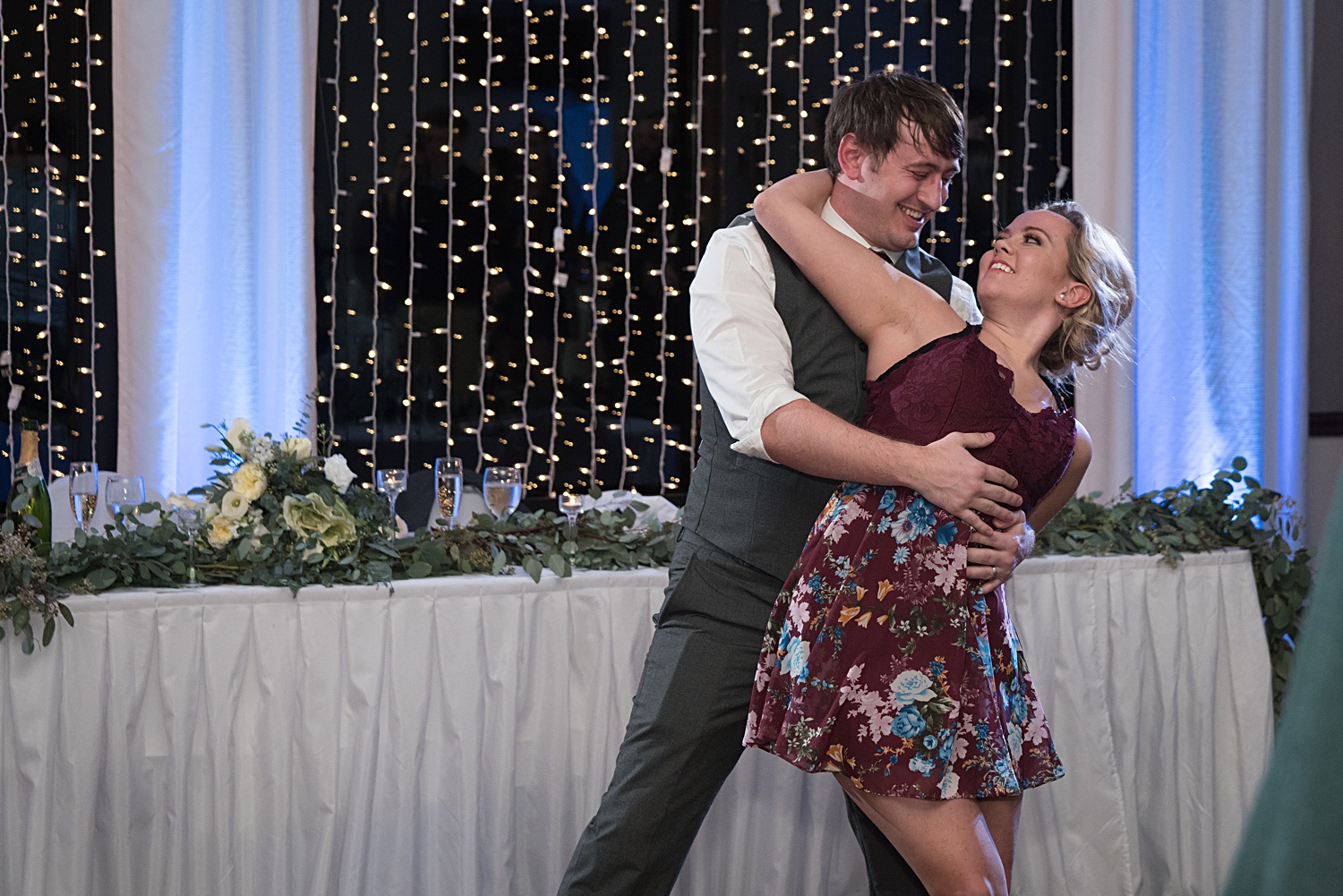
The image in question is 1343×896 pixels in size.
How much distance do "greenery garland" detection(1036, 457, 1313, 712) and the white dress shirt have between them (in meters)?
1.35

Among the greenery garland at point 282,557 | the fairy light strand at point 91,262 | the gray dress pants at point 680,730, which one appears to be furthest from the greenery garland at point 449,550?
the fairy light strand at point 91,262

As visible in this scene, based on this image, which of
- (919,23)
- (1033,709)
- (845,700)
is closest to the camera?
(845,700)

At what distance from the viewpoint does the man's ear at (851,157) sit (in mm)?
1908

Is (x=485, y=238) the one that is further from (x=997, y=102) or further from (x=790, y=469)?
(x=790, y=469)

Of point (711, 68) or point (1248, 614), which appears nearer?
point (1248, 614)

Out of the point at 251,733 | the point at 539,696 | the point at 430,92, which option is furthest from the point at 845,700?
the point at 430,92

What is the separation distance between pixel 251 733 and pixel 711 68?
306 centimetres

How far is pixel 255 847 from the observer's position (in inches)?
88.5

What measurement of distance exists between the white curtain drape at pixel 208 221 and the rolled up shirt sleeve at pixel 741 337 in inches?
92.1

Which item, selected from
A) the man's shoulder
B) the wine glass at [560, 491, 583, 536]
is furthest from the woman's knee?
the wine glass at [560, 491, 583, 536]

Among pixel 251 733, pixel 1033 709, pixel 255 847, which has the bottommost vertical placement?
pixel 255 847

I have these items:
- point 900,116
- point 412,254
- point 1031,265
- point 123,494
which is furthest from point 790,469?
point 412,254

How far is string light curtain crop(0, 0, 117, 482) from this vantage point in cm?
385

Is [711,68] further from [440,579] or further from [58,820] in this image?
[58,820]
